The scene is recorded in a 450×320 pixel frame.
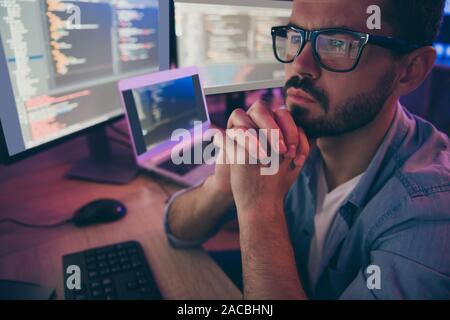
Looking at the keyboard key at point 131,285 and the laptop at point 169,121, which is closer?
the keyboard key at point 131,285

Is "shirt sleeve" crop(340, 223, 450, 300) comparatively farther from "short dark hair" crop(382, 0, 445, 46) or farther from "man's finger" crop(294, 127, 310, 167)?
"short dark hair" crop(382, 0, 445, 46)

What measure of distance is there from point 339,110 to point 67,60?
1.92 ft

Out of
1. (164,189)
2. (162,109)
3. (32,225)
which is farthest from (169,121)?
(32,225)

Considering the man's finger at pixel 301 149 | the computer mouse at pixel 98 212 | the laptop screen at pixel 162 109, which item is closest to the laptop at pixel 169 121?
the laptop screen at pixel 162 109

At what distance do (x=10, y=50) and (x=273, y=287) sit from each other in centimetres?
63

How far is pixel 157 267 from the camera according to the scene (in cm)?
72

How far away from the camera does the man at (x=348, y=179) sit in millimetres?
585

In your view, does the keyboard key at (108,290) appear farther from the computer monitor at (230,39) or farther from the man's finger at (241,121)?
the computer monitor at (230,39)

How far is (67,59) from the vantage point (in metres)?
0.81

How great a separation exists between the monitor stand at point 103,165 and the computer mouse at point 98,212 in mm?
138

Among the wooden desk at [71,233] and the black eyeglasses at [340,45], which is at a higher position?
the black eyeglasses at [340,45]

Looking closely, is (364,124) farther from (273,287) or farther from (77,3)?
(77,3)

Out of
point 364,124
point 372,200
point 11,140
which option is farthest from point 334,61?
point 11,140

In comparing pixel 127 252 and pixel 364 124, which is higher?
pixel 364 124
